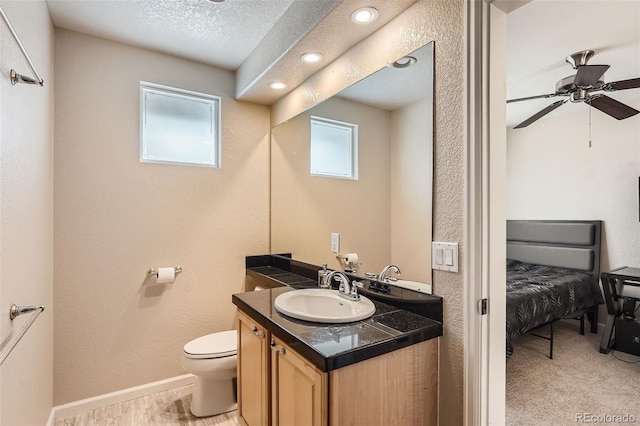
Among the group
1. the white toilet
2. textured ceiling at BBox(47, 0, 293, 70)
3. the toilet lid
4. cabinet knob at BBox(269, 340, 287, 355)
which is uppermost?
textured ceiling at BBox(47, 0, 293, 70)

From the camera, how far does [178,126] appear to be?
Result: 2703mm

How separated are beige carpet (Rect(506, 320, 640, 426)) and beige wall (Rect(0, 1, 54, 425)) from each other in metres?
2.74

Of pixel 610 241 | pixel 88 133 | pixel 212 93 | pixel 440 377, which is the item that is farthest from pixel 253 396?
pixel 610 241

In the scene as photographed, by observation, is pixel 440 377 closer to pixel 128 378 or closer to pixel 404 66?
pixel 404 66

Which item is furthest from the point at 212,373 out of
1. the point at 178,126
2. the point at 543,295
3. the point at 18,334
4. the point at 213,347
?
the point at 543,295

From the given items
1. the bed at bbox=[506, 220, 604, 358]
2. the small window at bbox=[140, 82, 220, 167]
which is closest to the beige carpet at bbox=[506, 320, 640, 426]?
the bed at bbox=[506, 220, 604, 358]

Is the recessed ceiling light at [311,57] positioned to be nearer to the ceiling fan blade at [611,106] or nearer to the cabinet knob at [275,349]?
the cabinet knob at [275,349]

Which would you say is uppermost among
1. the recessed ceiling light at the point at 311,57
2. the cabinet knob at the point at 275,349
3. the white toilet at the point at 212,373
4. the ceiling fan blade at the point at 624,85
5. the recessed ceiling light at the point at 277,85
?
the recessed ceiling light at the point at 311,57

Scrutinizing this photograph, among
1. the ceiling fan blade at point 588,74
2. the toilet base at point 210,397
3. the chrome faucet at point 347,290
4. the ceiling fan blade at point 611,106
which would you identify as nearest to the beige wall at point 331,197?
the chrome faucet at point 347,290

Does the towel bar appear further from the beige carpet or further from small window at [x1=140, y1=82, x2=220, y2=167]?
the beige carpet

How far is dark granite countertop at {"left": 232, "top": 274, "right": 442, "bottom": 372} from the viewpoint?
117cm

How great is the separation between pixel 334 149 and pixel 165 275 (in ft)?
5.17

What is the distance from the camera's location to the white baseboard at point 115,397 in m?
2.20

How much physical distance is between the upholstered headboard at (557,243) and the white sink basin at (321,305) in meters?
3.67
